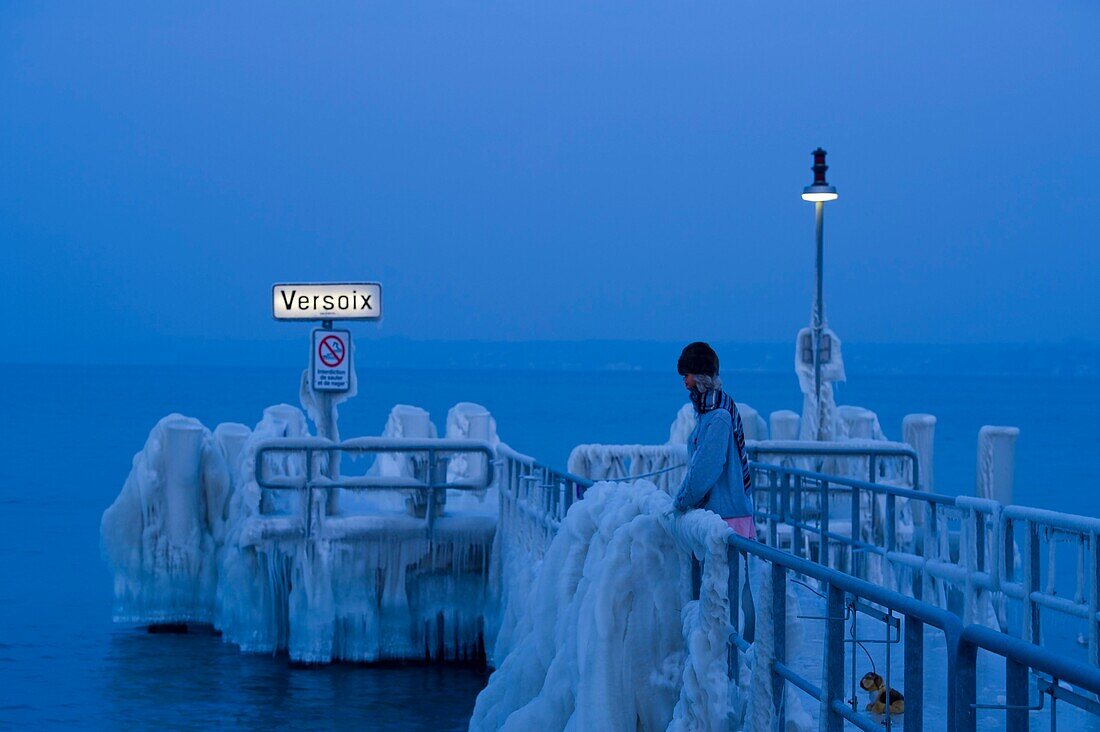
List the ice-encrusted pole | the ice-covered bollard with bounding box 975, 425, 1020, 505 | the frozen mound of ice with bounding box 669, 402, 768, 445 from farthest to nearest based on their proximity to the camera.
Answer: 1. the frozen mound of ice with bounding box 669, 402, 768, 445
2. the ice-encrusted pole
3. the ice-covered bollard with bounding box 975, 425, 1020, 505

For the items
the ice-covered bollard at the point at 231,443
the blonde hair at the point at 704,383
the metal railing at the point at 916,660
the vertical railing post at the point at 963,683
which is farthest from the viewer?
the ice-covered bollard at the point at 231,443

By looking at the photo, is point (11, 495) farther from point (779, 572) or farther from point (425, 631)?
point (779, 572)

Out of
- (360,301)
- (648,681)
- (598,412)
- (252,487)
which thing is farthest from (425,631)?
(598,412)

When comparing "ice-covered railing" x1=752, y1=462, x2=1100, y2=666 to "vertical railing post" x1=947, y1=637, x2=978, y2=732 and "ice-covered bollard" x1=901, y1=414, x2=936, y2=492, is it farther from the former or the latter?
"ice-covered bollard" x1=901, y1=414, x2=936, y2=492

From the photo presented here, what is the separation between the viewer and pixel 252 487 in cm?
1502

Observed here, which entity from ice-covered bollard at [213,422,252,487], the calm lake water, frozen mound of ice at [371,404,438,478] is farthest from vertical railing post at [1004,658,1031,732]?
frozen mound of ice at [371,404,438,478]

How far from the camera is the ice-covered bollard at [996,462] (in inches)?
669

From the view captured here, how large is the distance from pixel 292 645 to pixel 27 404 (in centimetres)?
12245

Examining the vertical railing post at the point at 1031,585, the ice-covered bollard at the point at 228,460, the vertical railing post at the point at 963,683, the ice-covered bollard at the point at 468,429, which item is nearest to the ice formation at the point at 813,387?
the ice-covered bollard at the point at 468,429

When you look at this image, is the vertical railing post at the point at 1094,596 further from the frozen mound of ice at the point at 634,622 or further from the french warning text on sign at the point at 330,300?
the french warning text on sign at the point at 330,300

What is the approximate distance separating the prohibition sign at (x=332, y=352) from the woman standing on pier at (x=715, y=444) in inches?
306

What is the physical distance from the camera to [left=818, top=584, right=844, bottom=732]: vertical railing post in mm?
4961

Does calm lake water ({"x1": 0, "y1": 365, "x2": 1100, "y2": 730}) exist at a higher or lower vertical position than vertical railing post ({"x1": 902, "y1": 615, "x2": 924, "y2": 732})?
lower

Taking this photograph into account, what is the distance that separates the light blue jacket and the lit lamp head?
9.85 m
